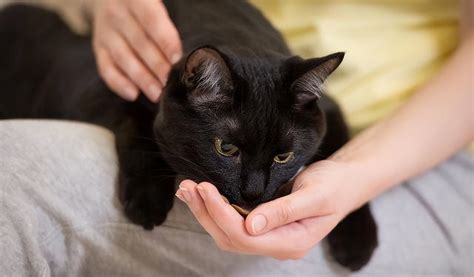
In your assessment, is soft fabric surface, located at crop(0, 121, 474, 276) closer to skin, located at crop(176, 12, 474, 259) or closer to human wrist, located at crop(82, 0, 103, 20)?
skin, located at crop(176, 12, 474, 259)

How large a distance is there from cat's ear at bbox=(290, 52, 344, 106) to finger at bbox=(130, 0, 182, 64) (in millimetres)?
280

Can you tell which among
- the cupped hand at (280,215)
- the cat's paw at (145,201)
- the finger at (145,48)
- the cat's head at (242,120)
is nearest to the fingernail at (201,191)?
the cupped hand at (280,215)

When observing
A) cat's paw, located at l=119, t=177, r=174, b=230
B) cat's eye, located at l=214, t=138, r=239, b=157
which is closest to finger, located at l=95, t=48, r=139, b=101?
cat's paw, located at l=119, t=177, r=174, b=230

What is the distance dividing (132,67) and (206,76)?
332 millimetres

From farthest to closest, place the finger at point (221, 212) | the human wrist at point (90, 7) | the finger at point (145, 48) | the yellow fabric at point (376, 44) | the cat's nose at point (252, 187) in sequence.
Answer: the human wrist at point (90, 7) → the yellow fabric at point (376, 44) → the finger at point (145, 48) → the cat's nose at point (252, 187) → the finger at point (221, 212)

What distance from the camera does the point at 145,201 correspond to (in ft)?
3.01

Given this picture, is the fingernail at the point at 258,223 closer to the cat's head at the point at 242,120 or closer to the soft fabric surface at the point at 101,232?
the cat's head at the point at 242,120

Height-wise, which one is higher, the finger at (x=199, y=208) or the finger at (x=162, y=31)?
the finger at (x=162, y=31)

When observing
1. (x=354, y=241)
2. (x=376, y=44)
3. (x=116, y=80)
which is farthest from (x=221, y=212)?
(x=376, y=44)

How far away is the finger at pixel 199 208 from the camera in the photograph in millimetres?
727

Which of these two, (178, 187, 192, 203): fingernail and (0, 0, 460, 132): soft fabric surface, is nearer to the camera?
(178, 187, 192, 203): fingernail

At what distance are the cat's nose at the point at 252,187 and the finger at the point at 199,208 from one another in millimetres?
77

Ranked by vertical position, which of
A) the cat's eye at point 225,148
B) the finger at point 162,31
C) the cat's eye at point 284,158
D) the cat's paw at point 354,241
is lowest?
the cat's paw at point 354,241

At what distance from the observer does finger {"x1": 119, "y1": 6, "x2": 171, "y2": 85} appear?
104 cm
